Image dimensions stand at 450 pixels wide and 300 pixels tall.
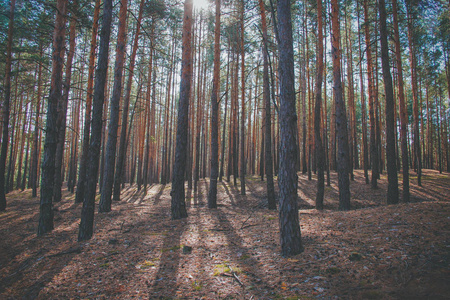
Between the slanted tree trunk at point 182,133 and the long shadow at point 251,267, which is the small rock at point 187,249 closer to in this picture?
the long shadow at point 251,267

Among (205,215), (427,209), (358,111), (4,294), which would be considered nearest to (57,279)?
(4,294)

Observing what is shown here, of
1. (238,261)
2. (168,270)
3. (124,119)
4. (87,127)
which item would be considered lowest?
(168,270)

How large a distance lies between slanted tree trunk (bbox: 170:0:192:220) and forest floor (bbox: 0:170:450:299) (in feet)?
3.56

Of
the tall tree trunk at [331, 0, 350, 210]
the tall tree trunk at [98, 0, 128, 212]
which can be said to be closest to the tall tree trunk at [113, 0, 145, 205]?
the tall tree trunk at [98, 0, 128, 212]

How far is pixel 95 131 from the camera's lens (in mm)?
5012

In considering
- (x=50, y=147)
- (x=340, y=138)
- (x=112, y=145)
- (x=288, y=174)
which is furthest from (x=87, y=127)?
(x=340, y=138)

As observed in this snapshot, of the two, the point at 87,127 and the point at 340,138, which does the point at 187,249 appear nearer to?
the point at 340,138

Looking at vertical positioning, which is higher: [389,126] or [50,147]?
[389,126]

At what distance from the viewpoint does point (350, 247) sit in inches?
146

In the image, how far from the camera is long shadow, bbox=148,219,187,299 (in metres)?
3.11

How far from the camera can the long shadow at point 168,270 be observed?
3113 millimetres

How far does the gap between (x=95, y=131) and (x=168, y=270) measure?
11.3ft

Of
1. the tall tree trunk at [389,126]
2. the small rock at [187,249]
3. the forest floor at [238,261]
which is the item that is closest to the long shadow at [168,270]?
the forest floor at [238,261]

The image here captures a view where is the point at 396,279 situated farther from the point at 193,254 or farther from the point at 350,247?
the point at 193,254
